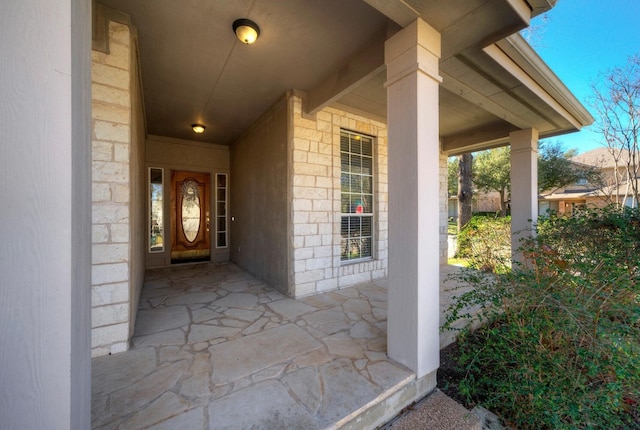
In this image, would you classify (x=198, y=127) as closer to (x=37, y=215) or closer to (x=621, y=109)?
(x=37, y=215)

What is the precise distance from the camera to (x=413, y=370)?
1850 millimetres

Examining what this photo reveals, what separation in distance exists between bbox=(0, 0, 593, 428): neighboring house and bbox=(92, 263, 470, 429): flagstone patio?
326 mm

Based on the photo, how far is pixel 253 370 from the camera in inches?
74.5

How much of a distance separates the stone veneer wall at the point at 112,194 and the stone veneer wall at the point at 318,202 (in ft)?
6.12

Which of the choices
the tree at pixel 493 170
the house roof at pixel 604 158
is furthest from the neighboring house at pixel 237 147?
the tree at pixel 493 170

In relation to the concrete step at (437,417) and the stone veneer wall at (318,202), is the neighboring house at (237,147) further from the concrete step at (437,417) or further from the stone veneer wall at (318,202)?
the concrete step at (437,417)

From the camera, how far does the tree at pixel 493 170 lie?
10.7 meters

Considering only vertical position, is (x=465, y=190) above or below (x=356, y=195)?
above

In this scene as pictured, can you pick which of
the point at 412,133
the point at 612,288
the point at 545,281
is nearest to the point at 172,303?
the point at 412,133

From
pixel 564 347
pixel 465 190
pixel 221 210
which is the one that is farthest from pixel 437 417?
pixel 465 190

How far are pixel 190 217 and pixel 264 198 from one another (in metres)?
2.85

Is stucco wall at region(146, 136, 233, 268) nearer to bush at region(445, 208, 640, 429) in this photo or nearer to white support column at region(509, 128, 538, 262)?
bush at region(445, 208, 640, 429)

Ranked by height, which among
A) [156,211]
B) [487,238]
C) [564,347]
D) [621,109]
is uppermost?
[621,109]

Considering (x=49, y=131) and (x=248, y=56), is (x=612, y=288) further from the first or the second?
(x=248, y=56)
